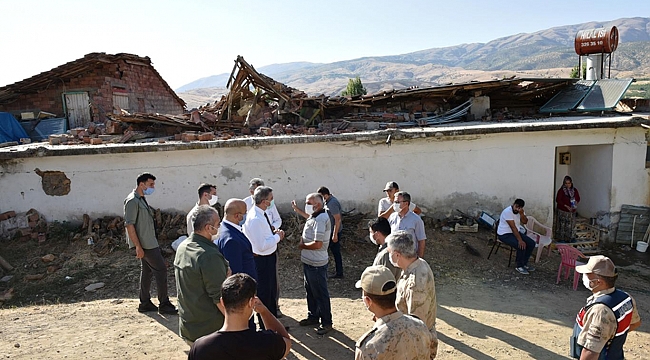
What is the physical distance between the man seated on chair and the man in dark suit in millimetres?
5802

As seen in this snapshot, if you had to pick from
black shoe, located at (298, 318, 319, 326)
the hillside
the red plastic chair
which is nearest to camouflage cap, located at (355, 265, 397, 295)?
Result: black shoe, located at (298, 318, 319, 326)

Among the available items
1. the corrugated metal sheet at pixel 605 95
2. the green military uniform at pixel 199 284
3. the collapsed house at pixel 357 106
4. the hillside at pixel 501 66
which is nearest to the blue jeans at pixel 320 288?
the green military uniform at pixel 199 284

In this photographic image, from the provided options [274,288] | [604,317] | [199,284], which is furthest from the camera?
[274,288]

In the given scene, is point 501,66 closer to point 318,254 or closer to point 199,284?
point 318,254

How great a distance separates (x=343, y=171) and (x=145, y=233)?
4.75 metres

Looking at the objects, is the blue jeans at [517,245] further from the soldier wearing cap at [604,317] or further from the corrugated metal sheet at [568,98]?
the corrugated metal sheet at [568,98]

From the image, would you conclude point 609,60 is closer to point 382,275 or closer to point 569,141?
point 569,141

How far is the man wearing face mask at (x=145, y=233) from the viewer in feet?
17.9

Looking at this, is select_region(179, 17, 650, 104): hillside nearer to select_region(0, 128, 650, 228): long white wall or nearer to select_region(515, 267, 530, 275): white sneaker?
select_region(0, 128, 650, 228): long white wall

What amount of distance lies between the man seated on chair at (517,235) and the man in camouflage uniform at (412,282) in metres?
5.23

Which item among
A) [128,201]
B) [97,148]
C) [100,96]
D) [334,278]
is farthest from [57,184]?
[100,96]

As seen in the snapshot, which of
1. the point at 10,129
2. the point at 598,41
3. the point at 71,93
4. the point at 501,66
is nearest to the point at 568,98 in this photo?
the point at 598,41

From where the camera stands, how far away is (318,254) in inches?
204

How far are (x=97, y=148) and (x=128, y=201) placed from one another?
418cm
